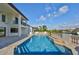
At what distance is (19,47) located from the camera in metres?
9.41

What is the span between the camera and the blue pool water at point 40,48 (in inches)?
351

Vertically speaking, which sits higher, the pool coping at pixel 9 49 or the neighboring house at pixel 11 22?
the neighboring house at pixel 11 22

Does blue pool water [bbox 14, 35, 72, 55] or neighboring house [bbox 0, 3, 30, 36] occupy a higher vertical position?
neighboring house [bbox 0, 3, 30, 36]

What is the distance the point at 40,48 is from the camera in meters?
9.23

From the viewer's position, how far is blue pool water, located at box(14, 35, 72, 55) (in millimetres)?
8922

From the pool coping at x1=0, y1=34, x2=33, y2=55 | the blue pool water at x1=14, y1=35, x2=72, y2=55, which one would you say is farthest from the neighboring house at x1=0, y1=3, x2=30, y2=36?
the pool coping at x1=0, y1=34, x2=33, y2=55

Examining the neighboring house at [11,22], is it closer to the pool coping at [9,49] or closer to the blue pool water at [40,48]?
the blue pool water at [40,48]

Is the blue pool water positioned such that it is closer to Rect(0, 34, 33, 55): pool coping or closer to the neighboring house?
Rect(0, 34, 33, 55): pool coping

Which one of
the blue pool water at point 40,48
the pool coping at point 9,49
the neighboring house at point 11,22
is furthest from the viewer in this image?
the neighboring house at point 11,22

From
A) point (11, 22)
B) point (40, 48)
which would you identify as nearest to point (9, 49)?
point (40, 48)

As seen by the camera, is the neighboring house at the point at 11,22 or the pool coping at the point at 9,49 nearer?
the pool coping at the point at 9,49

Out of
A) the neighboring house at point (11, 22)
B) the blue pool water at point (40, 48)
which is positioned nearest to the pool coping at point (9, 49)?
the blue pool water at point (40, 48)

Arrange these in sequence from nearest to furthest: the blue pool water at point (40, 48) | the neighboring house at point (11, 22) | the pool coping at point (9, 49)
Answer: the pool coping at point (9, 49)
the blue pool water at point (40, 48)
the neighboring house at point (11, 22)
